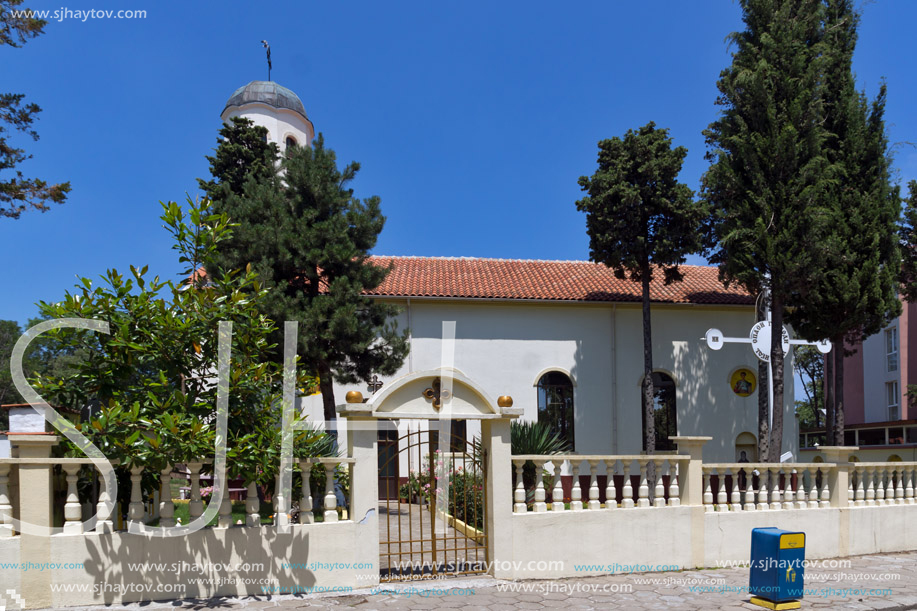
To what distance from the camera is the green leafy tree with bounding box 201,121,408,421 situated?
14.7 metres

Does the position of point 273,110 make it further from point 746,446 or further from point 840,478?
point 840,478

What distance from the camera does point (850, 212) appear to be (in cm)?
1764

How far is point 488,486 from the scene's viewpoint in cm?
838

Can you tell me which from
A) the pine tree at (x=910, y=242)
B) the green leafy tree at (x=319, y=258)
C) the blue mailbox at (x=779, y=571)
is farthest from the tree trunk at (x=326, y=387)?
the pine tree at (x=910, y=242)

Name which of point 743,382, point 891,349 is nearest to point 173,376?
point 743,382

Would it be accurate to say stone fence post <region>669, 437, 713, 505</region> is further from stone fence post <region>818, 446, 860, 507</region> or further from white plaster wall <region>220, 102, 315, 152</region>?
white plaster wall <region>220, 102, 315, 152</region>

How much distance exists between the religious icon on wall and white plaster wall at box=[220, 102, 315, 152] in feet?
59.4

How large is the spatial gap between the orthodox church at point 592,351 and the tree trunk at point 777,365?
14.5 ft

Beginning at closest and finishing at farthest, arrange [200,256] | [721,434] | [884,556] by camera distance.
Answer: [200,256]
[884,556]
[721,434]

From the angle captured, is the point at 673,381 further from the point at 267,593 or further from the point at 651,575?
the point at 267,593

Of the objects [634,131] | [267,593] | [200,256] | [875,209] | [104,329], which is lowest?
[267,593]

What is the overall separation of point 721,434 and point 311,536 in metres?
18.3

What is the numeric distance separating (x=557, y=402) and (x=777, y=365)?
6709 millimetres

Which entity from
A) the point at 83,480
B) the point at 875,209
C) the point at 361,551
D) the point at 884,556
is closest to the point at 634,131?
the point at 875,209
